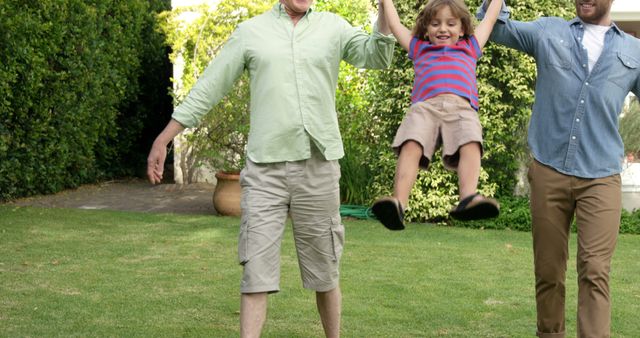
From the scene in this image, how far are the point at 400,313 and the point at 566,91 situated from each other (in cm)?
237

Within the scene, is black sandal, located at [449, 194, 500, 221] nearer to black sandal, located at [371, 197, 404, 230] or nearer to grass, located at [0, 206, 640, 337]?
black sandal, located at [371, 197, 404, 230]

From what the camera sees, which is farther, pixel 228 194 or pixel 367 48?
pixel 228 194

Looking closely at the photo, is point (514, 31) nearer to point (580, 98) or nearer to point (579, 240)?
point (580, 98)

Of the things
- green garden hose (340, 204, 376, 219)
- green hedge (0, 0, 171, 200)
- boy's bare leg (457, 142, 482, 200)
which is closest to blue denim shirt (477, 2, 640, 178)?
boy's bare leg (457, 142, 482, 200)

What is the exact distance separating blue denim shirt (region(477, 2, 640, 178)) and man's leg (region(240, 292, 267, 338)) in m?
1.64

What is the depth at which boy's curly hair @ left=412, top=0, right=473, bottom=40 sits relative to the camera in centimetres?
467

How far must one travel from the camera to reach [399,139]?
15.5 ft

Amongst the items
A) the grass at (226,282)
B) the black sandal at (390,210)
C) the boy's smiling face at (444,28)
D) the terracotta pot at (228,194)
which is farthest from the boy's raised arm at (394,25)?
the terracotta pot at (228,194)

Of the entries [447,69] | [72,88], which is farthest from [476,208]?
[72,88]

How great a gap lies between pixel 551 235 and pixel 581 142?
1.69 ft

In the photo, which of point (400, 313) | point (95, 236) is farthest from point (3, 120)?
point (400, 313)

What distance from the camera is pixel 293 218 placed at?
5.03 meters

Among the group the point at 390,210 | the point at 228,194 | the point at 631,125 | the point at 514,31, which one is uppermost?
the point at 514,31

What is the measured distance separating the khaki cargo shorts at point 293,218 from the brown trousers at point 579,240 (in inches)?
42.3
